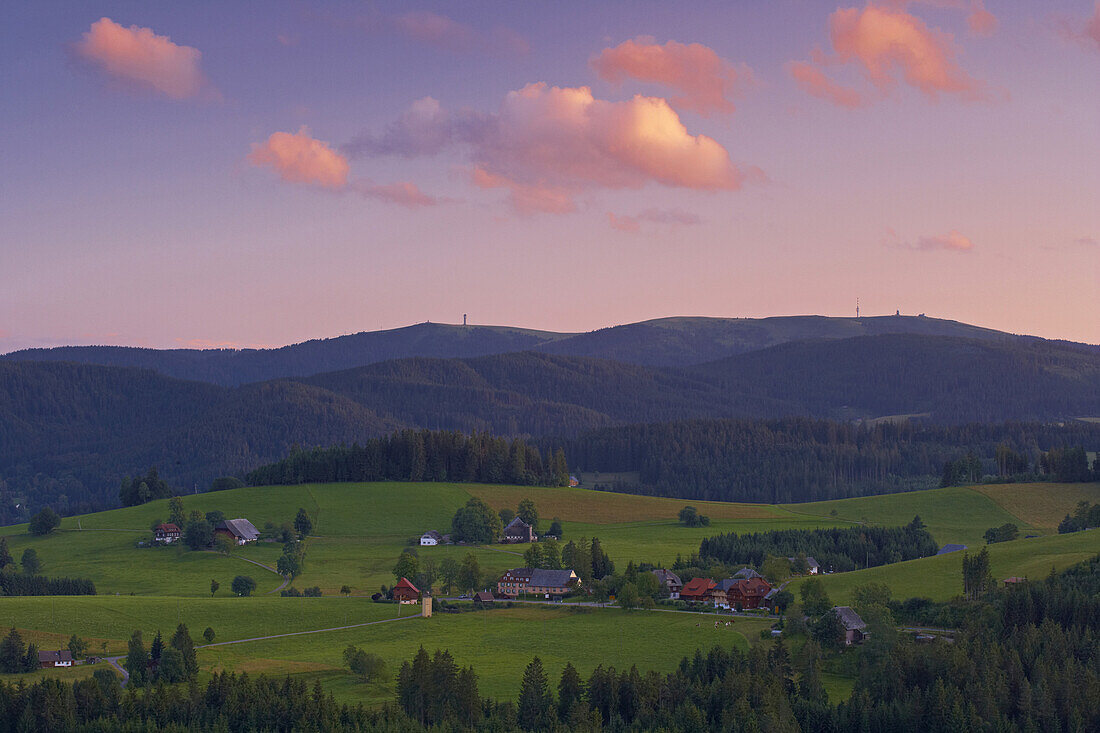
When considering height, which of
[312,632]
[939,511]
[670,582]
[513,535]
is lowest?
[312,632]

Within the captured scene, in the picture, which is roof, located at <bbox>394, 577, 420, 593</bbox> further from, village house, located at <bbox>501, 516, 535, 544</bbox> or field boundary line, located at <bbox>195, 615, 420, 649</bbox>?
village house, located at <bbox>501, 516, 535, 544</bbox>

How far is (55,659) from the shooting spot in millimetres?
89750

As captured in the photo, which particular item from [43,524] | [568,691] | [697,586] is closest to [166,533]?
[43,524]

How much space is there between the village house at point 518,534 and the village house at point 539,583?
34.6 meters

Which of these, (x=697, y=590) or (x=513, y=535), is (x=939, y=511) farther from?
(x=697, y=590)

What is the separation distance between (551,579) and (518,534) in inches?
1460

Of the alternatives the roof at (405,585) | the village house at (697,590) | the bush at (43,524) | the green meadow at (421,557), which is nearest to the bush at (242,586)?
the green meadow at (421,557)

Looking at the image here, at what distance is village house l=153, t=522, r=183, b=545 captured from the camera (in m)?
154

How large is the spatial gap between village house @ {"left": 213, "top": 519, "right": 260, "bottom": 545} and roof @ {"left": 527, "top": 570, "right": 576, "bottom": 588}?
156ft

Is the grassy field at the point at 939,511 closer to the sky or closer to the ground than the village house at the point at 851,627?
closer to the sky

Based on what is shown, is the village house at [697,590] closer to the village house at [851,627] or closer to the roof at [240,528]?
the village house at [851,627]

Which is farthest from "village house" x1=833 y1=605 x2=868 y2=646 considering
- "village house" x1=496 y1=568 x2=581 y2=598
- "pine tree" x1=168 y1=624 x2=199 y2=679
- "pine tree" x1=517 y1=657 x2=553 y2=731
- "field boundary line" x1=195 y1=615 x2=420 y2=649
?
"pine tree" x1=168 y1=624 x2=199 y2=679

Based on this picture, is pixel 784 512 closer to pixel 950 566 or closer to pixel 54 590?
pixel 950 566

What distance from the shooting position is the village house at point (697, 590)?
114 m
